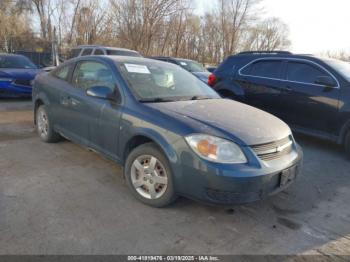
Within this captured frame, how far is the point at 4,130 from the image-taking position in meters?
5.41

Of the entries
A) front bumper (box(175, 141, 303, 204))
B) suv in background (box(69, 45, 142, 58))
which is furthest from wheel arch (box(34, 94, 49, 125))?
suv in background (box(69, 45, 142, 58))

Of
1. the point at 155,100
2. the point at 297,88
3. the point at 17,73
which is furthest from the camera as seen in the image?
the point at 17,73

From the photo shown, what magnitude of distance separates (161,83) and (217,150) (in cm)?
144

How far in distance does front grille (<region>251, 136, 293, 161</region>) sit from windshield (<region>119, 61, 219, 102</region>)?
3.88 feet

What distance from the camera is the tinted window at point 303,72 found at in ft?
16.5

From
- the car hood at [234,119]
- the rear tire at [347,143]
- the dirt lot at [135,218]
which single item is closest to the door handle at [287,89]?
the rear tire at [347,143]

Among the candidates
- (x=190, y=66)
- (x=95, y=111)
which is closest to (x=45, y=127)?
(x=95, y=111)

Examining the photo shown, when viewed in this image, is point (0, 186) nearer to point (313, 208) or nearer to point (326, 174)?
point (313, 208)

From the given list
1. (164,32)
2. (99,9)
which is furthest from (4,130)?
(99,9)

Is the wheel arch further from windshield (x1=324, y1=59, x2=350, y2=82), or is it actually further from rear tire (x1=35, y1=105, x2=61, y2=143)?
windshield (x1=324, y1=59, x2=350, y2=82)

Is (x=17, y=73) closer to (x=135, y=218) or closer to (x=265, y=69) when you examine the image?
(x=265, y=69)

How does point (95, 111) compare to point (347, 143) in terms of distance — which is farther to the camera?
point (347, 143)

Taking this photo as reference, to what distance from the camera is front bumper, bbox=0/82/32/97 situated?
8.11 m

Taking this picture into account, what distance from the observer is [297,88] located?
16.9 ft
